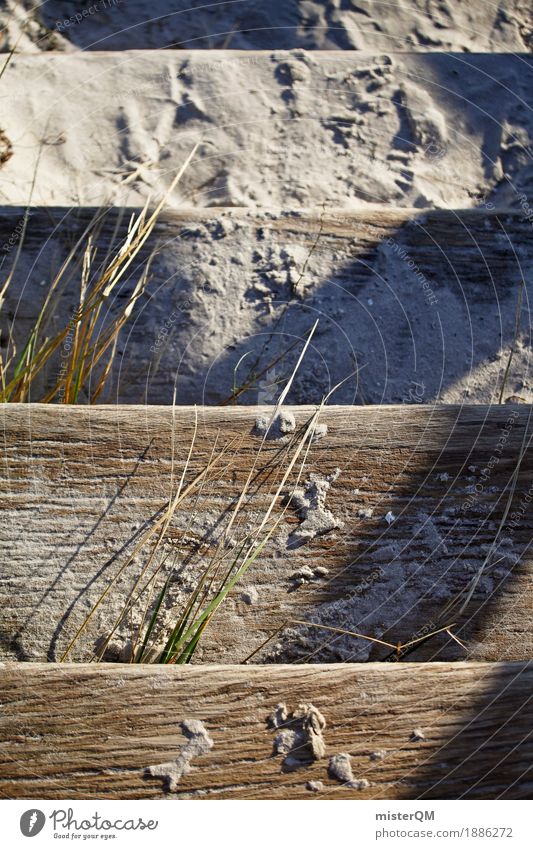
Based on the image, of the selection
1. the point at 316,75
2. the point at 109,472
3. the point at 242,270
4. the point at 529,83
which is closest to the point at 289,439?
the point at 109,472

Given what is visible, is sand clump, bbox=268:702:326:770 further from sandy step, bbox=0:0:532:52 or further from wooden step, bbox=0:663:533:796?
sandy step, bbox=0:0:532:52

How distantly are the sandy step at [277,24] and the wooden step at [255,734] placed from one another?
252 cm

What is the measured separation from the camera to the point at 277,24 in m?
2.85

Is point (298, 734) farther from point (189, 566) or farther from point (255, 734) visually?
point (189, 566)

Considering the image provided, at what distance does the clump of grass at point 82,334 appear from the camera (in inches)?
62.9

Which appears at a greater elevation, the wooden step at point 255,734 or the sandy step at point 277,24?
the sandy step at point 277,24

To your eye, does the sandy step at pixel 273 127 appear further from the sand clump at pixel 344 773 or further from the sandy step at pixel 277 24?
the sand clump at pixel 344 773

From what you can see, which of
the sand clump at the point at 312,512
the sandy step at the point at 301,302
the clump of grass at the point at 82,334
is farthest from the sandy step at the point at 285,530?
the sandy step at the point at 301,302

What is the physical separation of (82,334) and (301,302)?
0.55 meters

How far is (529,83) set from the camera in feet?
8.13

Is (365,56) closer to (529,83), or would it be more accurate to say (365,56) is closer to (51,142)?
(529,83)

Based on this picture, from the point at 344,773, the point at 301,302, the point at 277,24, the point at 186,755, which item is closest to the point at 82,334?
the point at 301,302

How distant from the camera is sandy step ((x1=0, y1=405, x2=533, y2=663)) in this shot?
1.24 m

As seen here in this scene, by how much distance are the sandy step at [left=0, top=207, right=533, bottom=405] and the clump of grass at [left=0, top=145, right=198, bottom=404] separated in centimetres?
4
